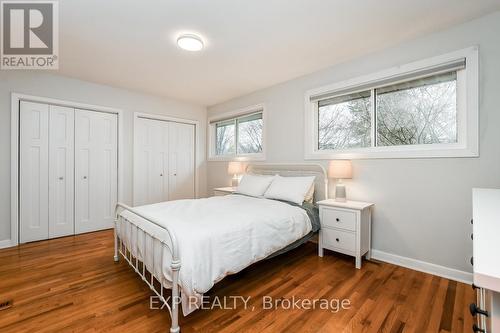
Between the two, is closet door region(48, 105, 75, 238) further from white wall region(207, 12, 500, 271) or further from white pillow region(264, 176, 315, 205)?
white wall region(207, 12, 500, 271)

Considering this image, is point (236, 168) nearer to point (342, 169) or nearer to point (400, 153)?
point (342, 169)

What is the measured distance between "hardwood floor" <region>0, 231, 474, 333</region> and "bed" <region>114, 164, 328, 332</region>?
212 millimetres

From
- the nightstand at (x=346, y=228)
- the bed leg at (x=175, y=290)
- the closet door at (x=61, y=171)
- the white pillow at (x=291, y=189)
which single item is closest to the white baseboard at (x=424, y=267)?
the nightstand at (x=346, y=228)

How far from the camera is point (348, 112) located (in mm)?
3072

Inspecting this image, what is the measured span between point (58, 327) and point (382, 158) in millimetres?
3207

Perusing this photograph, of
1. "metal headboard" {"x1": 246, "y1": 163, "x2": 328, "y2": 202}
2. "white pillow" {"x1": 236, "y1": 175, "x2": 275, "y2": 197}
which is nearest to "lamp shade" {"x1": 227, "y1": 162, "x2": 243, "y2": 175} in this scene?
"metal headboard" {"x1": 246, "y1": 163, "x2": 328, "y2": 202}

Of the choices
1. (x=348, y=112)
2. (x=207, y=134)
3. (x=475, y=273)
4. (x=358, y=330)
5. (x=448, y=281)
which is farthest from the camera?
(x=207, y=134)

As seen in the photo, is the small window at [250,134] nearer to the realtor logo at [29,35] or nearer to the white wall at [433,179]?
the white wall at [433,179]

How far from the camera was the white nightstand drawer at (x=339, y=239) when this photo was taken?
8.11 feet

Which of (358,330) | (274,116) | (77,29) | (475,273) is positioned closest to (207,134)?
(274,116)

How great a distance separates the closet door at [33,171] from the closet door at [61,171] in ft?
0.18

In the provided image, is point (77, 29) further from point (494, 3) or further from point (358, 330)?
point (494, 3)

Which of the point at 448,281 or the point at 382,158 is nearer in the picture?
the point at 448,281

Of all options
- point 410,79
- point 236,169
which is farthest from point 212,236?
point 410,79
